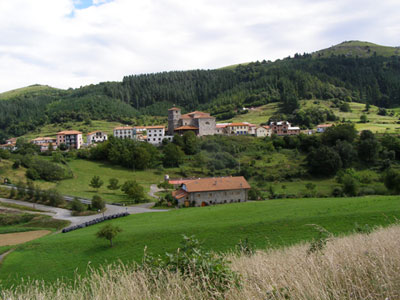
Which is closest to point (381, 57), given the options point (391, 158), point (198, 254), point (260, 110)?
point (260, 110)

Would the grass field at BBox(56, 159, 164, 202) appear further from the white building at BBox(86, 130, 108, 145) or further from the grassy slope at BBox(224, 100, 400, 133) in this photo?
the grassy slope at BBox(224, 100, 400, 133)

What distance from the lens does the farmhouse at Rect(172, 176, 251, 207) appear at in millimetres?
42250

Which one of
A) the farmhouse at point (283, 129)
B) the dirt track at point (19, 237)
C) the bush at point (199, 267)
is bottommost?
the dirt track at point (19, 237)

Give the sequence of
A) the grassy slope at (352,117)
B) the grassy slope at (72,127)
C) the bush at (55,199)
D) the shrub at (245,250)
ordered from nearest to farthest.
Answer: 1. the shrub at (245,250)
2. the bush at (55,199)
3. the grassy slope at (352,117)
4. the grassy slope at (72,127)

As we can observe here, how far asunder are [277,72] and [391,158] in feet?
334

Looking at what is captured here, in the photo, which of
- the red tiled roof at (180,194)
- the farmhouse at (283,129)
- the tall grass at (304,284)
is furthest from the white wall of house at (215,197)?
the farmhouse at (283,129)

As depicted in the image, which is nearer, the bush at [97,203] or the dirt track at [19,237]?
the dirt track at [19,237]

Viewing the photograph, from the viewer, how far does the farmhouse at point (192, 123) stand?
84.6m

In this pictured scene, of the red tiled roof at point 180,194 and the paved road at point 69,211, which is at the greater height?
the red tiled roof at point 180,194

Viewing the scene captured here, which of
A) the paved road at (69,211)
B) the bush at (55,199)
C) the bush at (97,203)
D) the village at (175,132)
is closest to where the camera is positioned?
the paved road at (69,211)

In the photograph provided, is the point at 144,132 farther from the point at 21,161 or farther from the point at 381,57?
the point at 381,57

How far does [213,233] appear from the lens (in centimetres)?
2312

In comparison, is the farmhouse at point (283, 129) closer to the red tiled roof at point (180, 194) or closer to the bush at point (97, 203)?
the red tiled roof at point (180, 194)

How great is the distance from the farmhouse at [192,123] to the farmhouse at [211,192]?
41.7m
